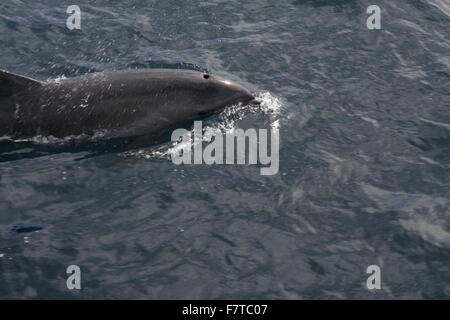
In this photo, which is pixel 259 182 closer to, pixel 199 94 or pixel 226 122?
pixel 226 122

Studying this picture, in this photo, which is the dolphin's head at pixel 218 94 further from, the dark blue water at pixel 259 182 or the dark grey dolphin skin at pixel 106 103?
the dark blue water at pixel 259 182

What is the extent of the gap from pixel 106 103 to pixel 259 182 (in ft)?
12.1

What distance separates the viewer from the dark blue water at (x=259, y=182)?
36.6 feet

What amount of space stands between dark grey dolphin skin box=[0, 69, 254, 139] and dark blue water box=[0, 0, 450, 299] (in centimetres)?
50

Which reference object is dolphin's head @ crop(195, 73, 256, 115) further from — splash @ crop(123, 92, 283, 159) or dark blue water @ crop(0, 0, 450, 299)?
dark blue water @ crop(0, 0, 450, 299)

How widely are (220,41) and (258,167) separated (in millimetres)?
6080

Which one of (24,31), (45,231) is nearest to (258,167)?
(45,231)

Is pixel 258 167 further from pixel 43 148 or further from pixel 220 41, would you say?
pixel 220 41

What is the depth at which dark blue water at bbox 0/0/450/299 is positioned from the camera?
1115 centimetres

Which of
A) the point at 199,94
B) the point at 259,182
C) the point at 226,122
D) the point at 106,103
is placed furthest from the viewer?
the point at 199,94

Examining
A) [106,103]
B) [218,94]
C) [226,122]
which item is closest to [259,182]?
[226,122]

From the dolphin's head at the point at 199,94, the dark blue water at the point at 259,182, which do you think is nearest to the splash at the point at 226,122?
the dark blue water at the point at 259,182

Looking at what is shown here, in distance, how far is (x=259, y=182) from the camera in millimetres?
13328

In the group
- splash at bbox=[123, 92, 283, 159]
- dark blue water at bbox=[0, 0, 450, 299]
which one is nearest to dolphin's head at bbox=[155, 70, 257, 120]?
splash at bbox=[123, 92, 283, 159]
